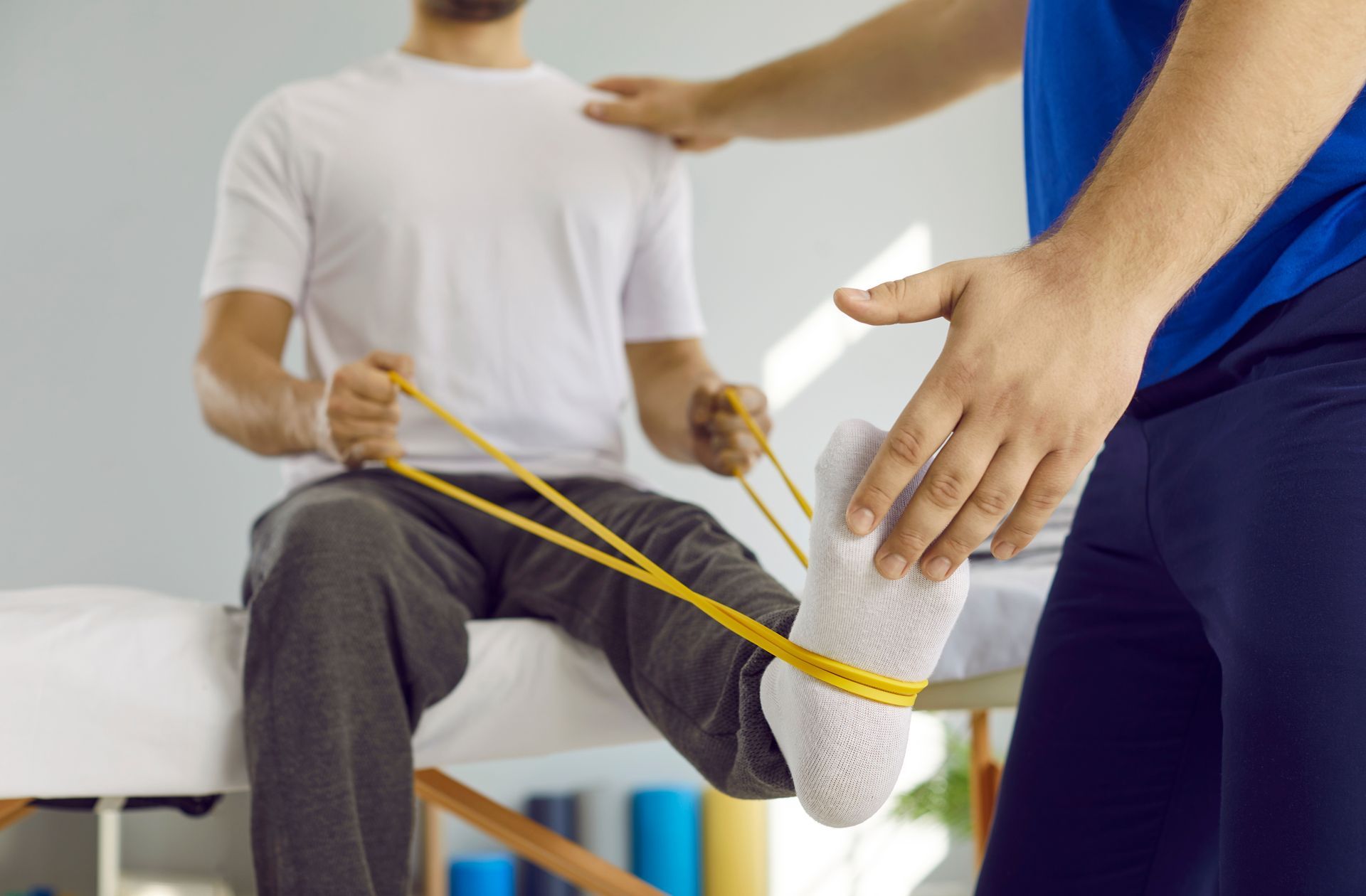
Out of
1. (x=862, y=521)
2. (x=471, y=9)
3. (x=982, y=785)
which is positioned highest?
(x=471, y=9)

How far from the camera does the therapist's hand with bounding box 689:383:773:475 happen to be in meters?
1.22

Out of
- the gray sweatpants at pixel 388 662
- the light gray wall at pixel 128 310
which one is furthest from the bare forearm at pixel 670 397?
the light gray wall at pixel 128 310

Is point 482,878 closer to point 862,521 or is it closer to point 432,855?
point 432,855

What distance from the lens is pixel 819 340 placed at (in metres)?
2.60

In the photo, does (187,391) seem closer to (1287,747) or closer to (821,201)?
(821,201)

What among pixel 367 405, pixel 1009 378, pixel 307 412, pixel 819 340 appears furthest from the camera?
pixel 819 340

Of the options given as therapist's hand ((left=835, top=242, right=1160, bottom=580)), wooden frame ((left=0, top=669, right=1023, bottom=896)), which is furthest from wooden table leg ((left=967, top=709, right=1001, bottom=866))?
therapist's hand ((left=835, top=242, right=1160, bottom=580))

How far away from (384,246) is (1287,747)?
106 centimetres

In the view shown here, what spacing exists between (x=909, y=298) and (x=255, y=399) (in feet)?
2.86

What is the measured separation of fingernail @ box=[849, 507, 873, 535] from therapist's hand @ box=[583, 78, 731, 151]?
1028mm

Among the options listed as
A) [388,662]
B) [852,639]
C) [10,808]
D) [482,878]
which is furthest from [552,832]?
[482,878]

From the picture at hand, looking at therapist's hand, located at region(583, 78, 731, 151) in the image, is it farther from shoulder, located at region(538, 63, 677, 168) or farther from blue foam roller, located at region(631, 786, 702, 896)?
blue foam roller, located at region(631, 786, 702, 896)

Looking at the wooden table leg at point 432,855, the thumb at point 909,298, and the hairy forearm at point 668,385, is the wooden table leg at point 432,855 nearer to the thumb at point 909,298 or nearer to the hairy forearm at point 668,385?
the hairy forearm at point 668,385

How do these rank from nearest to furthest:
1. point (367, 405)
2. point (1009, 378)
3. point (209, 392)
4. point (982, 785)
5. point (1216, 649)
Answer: point (1009, 378), point (1216, 649), point (367, 405), point (209, 392), point (982, 785)
